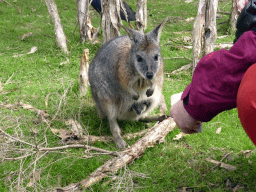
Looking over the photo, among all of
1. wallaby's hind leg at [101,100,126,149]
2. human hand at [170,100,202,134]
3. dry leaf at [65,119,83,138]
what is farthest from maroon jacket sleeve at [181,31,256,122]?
wallaby's hind leg at [101,100,126,149]

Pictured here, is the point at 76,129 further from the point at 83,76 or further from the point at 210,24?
the point at 210,24

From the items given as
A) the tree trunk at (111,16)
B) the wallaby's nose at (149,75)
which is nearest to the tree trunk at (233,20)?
the tree trunk at (111,16)

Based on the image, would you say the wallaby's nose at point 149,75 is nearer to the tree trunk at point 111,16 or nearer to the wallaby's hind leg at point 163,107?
the wallaby's hind leg at point 163,107

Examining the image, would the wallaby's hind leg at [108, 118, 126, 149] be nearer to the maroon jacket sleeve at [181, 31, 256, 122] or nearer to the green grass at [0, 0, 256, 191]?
the green grass at [0, 0, 256, 191]

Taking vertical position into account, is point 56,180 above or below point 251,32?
below

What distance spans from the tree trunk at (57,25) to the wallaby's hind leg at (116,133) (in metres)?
2.56

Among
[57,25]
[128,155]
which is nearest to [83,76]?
[57,25]

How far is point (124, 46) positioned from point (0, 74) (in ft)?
7.96

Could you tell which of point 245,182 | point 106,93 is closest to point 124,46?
point 106,93

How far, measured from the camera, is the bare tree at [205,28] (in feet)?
14.4

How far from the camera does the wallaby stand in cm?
311

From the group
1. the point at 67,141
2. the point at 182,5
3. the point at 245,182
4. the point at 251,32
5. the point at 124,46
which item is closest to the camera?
the point at 251,32

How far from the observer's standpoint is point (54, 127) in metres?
3.39

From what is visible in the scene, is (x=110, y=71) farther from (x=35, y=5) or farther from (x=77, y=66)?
(x=35, y=5)
